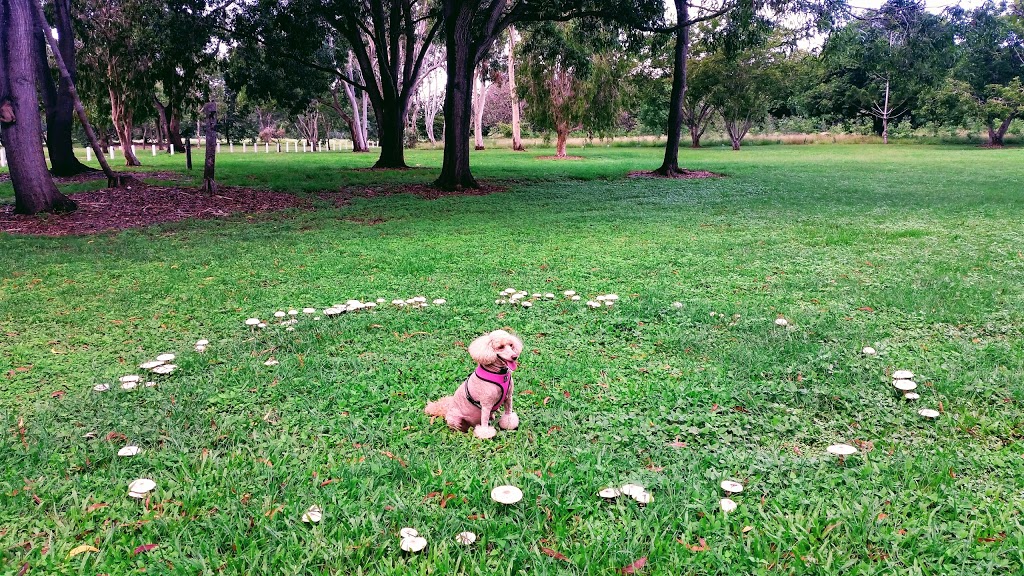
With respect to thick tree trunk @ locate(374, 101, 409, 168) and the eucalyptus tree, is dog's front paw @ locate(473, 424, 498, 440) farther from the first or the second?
thick tree trunk @ locate(374, 101, 409, 168)

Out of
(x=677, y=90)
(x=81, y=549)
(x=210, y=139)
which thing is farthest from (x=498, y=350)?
(x=677, y=90)

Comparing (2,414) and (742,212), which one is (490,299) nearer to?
(2,414)

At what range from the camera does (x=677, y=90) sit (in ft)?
55.4

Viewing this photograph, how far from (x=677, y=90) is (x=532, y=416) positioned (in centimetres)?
1589

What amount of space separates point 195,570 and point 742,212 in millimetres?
9581

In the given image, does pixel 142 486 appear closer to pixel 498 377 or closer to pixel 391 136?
pixel 498 377

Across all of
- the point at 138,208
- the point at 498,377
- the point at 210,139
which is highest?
the point at 210,139

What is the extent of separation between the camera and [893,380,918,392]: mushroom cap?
3.03 m

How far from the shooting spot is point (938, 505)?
2240 millimetres

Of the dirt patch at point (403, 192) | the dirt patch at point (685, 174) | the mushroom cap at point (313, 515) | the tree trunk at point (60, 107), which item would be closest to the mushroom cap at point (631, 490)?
the mushroom cap at point (313, 515)

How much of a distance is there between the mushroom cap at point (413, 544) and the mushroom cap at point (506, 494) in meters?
0.28

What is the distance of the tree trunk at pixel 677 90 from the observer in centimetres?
1588

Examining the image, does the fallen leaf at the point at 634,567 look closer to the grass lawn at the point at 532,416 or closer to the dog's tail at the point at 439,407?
the grass lawn at the point at 532,416

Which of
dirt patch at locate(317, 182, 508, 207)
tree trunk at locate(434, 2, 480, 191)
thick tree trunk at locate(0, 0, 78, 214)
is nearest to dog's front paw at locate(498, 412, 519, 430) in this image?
dirt patch at locate(317, 182, 508, 207)
